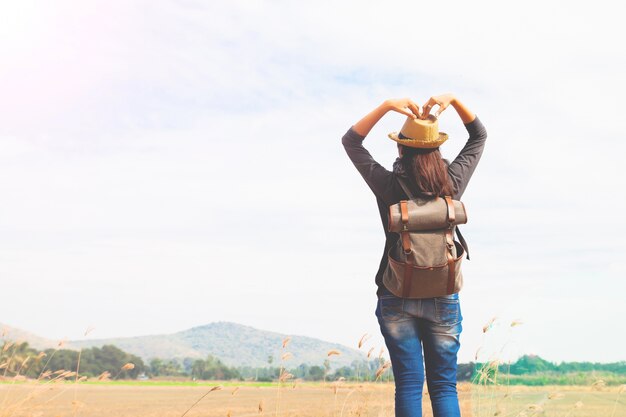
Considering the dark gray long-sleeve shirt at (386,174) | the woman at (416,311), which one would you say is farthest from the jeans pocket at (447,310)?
the dark gray long-sleeve shirt at (386,174)

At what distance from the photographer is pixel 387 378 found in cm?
801

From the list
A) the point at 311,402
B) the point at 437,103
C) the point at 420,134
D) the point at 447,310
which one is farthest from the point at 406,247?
the point at 311,402

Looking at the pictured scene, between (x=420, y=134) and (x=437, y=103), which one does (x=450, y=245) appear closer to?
(x=420, y=134)

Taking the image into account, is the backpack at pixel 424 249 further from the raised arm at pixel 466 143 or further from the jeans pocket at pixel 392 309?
the raised arm at pixel 466 143

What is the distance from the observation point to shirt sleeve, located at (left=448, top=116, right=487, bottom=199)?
4.66 metres

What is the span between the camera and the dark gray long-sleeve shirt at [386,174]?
4.53 metres

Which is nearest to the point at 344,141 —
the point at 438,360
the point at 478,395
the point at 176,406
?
the point at 438,360

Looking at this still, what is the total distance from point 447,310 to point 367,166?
1007 millimetres

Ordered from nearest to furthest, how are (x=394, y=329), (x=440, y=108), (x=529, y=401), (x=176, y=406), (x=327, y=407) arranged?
(x=394, y=329) → (x=440, y=108) → (x=529, y=401) → (x=327, y=407) → (x=176, y=406)

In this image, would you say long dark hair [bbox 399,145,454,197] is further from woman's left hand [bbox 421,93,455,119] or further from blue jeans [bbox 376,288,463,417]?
blue jeans [bbox 376,288,463,417]

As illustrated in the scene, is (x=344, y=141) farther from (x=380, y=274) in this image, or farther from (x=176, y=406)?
(x=176, y=406)

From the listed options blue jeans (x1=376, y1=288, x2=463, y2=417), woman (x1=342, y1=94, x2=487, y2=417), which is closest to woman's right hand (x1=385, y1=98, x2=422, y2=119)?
woman (x1=342, y1=94, x2=487, y2=417)

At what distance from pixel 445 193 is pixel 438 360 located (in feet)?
3.29

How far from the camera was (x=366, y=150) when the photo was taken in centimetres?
474
